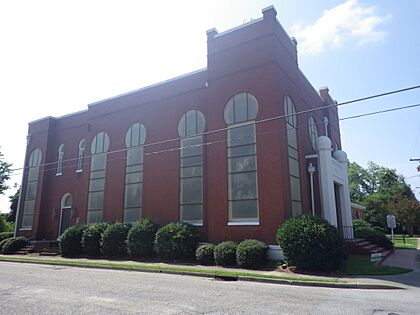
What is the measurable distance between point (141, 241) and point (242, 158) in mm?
6937

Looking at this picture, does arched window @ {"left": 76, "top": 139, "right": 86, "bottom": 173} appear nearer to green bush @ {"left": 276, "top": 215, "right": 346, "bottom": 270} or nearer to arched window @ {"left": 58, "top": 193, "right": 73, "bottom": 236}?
arched window @ {"left": 58, "top": 193, "right": 73, "bottom": 236}

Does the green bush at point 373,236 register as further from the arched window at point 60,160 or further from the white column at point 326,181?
the arched window at point 60,160

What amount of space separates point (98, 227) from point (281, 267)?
37.7 feet

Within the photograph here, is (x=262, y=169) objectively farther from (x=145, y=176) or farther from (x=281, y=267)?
(x=145, y=176)

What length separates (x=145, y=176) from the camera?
20.9 meters

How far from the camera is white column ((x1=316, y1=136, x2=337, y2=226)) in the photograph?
1784 cm

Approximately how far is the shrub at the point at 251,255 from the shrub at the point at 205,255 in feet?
4.97

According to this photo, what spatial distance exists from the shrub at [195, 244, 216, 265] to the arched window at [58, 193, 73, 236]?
1442 centimetres

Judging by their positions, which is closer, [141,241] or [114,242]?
[141,241]

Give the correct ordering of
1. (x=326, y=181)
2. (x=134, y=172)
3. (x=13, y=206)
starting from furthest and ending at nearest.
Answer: (x=13, y=206), (x=134, y=172), (x=326, y=181)

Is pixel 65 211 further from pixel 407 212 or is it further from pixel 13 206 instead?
pixel 407 212

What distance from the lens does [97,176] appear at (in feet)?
77.6

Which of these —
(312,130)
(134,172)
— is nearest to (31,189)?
(134,172)

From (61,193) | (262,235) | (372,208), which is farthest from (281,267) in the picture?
(372,208)
